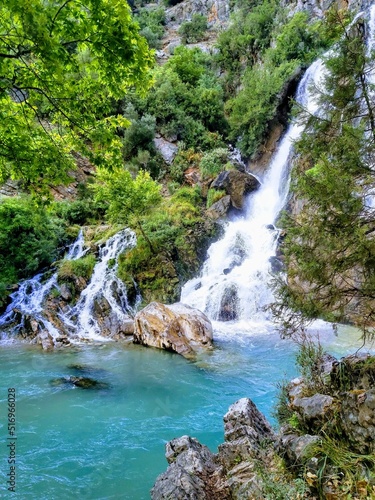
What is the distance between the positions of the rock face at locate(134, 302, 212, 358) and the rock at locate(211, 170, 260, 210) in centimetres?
937

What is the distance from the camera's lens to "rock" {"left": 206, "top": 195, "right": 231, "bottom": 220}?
59.6 ft

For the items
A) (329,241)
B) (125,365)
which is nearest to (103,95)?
(329,241)

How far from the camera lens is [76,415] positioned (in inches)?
254

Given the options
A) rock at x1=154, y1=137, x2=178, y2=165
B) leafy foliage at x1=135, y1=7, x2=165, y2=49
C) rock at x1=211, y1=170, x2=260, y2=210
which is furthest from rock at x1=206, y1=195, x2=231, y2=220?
leafy foliage at x1=135, y1=7, x2=165, y2=49

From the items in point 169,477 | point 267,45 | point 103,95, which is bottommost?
point 169,477

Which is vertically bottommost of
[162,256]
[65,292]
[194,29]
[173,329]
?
[173,329]

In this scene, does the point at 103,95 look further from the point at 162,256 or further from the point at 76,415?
the point at 162,256

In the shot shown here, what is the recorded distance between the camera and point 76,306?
1342 centimetres

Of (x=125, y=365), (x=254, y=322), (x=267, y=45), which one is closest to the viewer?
(x=125, y=365)

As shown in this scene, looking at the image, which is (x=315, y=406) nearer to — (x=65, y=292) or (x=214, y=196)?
(x=65, y=292)

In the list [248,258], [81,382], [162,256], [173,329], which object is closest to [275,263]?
[248,258]

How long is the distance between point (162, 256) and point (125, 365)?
681cm

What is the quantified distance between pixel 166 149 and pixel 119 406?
65.9 ft

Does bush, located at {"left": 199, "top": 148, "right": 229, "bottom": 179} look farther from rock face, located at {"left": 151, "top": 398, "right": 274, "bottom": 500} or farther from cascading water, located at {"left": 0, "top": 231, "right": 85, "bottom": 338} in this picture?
rock face, located at {"left": 151, "top": 398, "right": 274, "bottom": 500}
